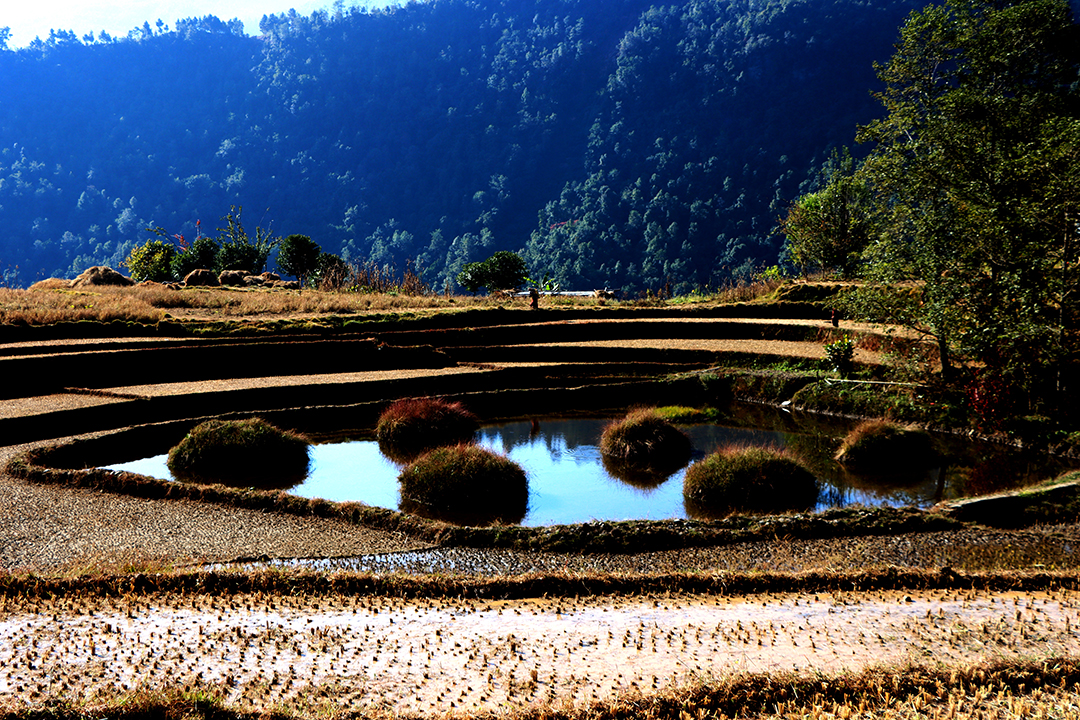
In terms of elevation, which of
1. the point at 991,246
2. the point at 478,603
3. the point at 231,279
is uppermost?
the point at 231,279

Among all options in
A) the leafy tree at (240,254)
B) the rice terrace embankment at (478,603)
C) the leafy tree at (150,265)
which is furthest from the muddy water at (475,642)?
the leafy tree at (240,254)

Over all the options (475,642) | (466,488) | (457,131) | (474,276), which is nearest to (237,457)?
(466,488)

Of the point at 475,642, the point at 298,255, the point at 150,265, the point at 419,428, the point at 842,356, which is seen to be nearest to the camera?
the point at 475,642

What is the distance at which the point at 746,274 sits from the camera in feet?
239

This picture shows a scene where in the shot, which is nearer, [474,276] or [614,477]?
[614,477]

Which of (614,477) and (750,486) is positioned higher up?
(750,486)

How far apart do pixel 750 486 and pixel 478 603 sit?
15.3 ft

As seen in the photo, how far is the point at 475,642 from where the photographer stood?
514 centimetres

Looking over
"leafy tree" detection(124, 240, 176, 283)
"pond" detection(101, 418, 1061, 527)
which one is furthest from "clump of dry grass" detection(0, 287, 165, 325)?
"pond" detection(101, 418, 1061, 527)

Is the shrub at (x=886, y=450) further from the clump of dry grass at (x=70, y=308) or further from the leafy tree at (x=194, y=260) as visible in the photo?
the leafy tree at (x=194, y=260)

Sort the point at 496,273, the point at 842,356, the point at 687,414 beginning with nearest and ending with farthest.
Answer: the point at 687,414, the point at 842,356, the point at 496,273

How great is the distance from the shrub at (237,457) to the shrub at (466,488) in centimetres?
235

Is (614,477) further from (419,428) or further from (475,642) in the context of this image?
(475,642)

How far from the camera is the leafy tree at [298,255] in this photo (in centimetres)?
3716
